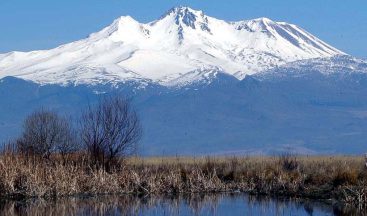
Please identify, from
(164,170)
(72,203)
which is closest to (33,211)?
(72,203)

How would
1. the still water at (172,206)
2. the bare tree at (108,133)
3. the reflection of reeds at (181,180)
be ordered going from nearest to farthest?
the still water at (172,206)
the reflection of reeds at (181,180)
the bare tree at (108,133)

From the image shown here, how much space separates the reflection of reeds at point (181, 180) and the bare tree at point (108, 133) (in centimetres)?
97

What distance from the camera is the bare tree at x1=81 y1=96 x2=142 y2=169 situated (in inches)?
1903

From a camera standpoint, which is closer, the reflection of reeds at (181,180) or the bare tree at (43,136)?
the reflection of reeds at (181,180)

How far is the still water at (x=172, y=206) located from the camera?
126 feet

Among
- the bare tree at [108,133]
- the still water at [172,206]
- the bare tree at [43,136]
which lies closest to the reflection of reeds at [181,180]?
the still water at [172,206]

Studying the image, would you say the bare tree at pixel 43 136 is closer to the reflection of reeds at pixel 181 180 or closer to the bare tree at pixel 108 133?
the bare tree at pixel 108 133

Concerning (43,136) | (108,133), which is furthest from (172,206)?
(43,136)

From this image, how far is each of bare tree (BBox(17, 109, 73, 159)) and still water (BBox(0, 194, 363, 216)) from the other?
7.99 m

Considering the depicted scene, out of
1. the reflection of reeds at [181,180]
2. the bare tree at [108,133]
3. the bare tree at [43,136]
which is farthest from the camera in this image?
the bare tree at [43,136]

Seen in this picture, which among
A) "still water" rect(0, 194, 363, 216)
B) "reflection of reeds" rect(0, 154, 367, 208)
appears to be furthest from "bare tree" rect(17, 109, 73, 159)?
"still water" rect(0, 194, 363, 216)

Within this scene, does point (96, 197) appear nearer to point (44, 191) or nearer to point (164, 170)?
point (44, 191)

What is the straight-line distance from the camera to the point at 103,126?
161ft

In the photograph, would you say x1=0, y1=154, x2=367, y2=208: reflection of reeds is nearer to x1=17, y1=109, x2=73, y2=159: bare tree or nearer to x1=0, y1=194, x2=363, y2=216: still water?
x1=0, y1=194, x2=363, y2=216: still water
